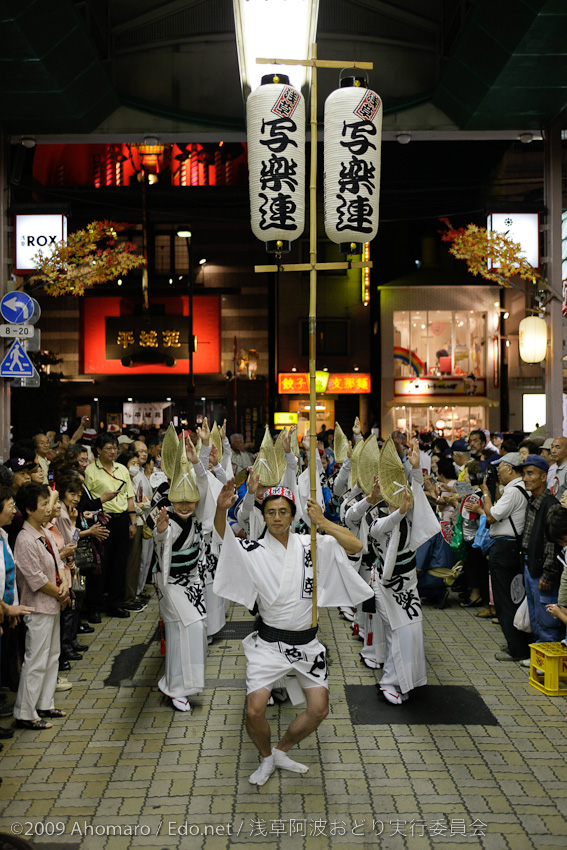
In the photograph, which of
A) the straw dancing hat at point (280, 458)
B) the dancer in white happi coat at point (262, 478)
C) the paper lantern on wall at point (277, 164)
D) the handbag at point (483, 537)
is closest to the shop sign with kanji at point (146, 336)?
the straw dancing hat at point (280, 458)

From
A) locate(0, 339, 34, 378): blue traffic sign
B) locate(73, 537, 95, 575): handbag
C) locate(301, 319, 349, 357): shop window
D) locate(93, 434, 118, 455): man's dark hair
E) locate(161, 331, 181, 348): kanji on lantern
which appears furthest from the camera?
locate(301, 319, 349, 357): shop window

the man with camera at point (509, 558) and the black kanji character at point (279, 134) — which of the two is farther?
the man with camera at point (509, 558)

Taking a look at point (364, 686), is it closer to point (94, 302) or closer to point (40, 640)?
point (40, 640)

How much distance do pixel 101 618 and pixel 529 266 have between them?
8990 mm

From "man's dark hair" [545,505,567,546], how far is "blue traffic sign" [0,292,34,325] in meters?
8.48

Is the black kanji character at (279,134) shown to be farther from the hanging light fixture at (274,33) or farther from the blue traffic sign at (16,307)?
the blue traffic sign at (16,307)

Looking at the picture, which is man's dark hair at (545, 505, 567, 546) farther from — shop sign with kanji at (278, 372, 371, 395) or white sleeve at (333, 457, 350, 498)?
shop sign with kanji at (278, 372, 371, 395)

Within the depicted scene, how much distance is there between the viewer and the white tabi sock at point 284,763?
4824 millimetres

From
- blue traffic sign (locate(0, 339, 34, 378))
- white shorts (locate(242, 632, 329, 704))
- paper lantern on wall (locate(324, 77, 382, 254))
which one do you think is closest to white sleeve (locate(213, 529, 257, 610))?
white shorts (locate(242, 632, 329, 704))

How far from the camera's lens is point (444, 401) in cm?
2819

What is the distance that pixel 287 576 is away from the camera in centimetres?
478

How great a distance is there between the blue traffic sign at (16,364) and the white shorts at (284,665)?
7562 millimetres

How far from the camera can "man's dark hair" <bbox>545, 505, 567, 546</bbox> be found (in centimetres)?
566

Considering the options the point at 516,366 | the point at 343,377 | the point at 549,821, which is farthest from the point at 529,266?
the point at 343,377
